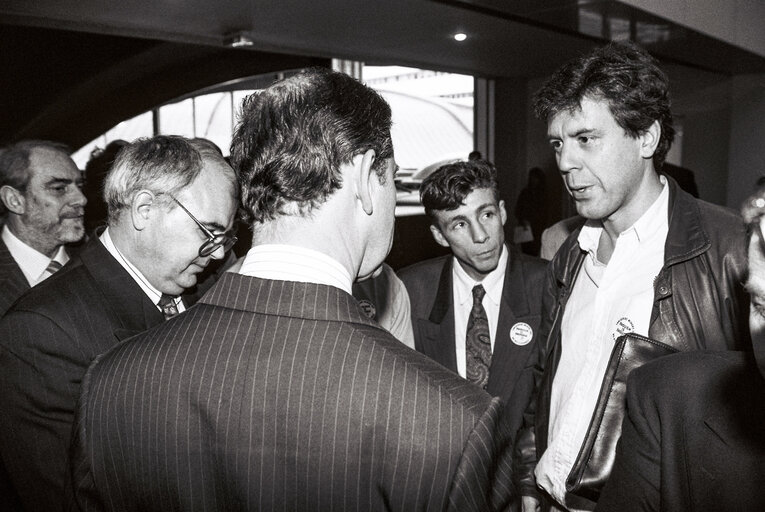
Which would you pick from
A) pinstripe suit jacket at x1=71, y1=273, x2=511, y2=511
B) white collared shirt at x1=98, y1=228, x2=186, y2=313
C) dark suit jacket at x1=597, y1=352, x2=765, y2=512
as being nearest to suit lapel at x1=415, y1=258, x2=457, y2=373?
white collared shirt at x1=98, y1=228, x2=186, y2=313

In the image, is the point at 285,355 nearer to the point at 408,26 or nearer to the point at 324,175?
the point at 324,175

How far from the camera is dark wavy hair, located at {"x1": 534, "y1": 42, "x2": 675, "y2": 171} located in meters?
1.78

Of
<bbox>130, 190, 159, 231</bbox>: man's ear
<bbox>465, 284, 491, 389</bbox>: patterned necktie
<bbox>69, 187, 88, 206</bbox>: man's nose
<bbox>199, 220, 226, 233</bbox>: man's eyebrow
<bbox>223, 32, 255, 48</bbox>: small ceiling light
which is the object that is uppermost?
<bbox>223, 32, 255, 48</bbox>: small ceiling light

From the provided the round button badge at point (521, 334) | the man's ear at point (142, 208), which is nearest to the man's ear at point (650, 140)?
the round button badge at point (521, 334)

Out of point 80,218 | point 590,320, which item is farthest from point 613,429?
point 80,218

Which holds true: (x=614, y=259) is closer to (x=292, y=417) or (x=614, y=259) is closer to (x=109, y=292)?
(x=292, y=417)

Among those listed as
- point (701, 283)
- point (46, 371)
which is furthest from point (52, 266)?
point (701, 283)

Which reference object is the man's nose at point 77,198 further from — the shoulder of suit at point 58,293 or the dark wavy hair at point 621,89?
the dark wavy hair at point 621,89

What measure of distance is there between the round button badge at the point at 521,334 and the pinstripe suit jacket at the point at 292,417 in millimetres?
1652

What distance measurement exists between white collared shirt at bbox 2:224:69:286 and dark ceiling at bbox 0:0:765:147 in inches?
98.1

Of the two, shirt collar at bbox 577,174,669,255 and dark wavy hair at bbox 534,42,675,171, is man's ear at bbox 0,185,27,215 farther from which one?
shirt collar at bbox 577,174,669,255

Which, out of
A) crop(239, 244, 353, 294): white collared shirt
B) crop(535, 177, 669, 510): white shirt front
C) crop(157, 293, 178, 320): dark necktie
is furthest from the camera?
crop(157, 293, 178, 320): dark necktie

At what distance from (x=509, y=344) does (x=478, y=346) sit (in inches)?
5.5

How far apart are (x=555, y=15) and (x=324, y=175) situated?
5022mm
